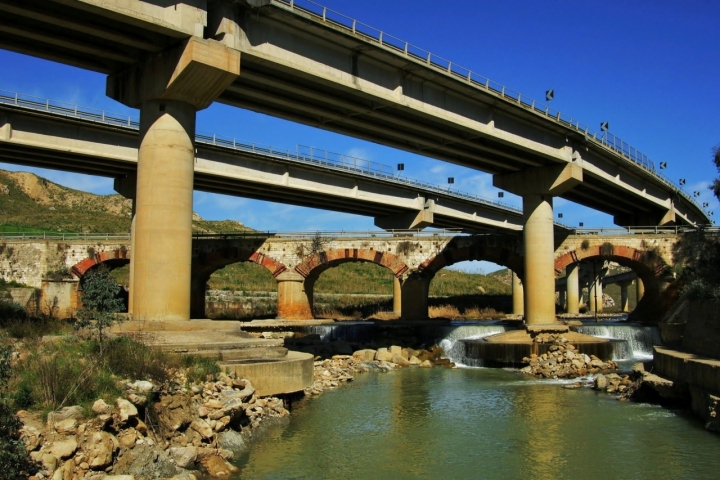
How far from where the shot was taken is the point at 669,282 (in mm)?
39906

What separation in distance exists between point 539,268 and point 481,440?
849 inches

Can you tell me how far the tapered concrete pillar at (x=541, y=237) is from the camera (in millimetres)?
36156

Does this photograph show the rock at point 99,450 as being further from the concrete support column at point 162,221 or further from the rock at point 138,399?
the concrete support column at point 162,221

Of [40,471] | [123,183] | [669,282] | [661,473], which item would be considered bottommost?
[661,473]

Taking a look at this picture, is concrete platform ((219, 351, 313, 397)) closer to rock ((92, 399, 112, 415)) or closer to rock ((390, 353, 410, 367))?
rock ((92, 399, 112, 415))

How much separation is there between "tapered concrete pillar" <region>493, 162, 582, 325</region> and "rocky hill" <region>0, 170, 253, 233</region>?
5223 cm

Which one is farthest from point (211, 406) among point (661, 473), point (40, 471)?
point (661, 473)

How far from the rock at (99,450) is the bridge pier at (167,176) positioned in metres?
10.3

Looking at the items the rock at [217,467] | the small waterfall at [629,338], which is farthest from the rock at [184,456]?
the small waterfall at [629,338]

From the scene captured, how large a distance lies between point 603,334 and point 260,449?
85.4 feet

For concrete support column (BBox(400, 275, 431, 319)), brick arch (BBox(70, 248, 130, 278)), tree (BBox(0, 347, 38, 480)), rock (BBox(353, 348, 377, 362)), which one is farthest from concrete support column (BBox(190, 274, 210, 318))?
tree (BBox(0, 347, 38, 480))

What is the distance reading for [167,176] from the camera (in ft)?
70.2

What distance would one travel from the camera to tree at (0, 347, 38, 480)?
9.16 m

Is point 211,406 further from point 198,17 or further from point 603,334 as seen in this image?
point 603,334
